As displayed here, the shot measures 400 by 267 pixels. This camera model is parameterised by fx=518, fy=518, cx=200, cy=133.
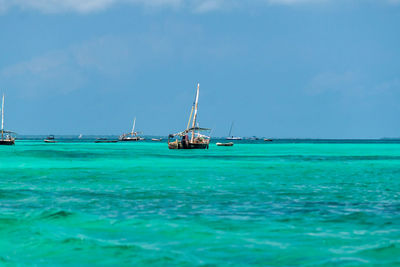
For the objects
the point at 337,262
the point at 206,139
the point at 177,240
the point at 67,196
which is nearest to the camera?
the point at 337,262

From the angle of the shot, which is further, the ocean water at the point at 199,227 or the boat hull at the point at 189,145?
the boat hull at the point at 189,145

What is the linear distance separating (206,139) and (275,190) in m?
67.6

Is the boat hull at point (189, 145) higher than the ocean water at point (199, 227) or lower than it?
higher

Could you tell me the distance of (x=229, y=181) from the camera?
27.7 metres

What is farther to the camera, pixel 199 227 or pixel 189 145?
pixel 189 145

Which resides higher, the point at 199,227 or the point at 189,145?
the point at 189,145

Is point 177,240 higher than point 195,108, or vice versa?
point 195,108

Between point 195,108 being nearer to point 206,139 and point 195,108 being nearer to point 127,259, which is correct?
point 206,139

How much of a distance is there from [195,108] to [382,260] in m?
70.8

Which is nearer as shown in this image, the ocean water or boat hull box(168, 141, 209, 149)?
the ocean water

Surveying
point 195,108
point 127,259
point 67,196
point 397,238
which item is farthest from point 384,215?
point 195,108

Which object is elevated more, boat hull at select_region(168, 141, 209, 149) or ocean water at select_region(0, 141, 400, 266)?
boat hull at select_region(168, 141, 209, 149)

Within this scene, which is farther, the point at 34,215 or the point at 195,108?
the point at 195,108

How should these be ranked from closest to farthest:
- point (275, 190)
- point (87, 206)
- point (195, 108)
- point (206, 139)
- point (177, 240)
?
point (177, 240), point (87, 206), point (275, 190), point (195, 108), point (206, 139)
